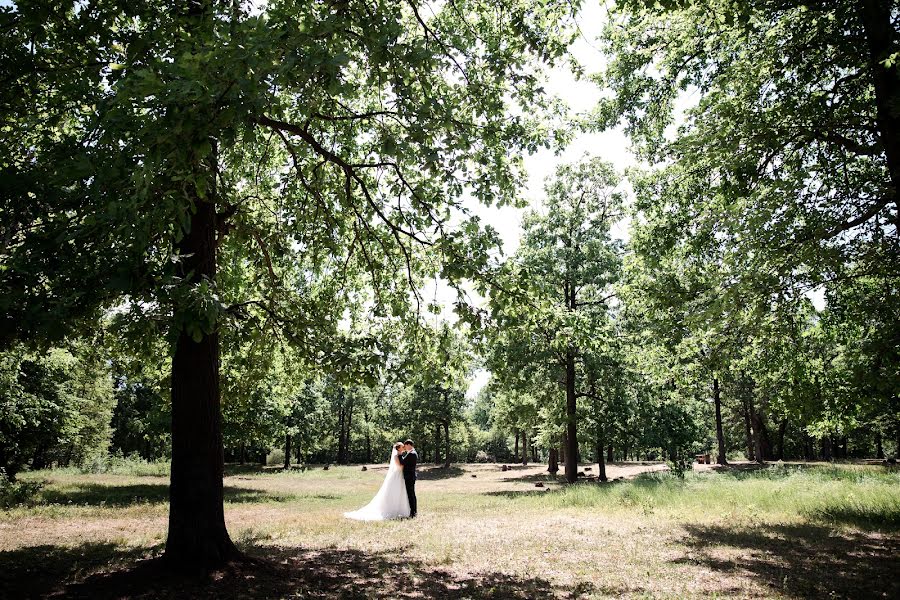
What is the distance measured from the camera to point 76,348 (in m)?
11.5

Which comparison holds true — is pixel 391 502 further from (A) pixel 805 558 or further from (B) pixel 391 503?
(A) pixel 805 558

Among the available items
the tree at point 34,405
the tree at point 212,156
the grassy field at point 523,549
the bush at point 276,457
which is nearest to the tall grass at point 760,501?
the grassy field at point 523,549

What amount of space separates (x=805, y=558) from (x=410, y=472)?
1091 cm

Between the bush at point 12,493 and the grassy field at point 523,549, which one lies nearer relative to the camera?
the grassy field at point 523,549

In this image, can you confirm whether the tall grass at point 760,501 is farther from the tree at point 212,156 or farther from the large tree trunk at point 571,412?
the tree at point 212,156

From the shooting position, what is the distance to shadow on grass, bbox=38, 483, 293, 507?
711 inches

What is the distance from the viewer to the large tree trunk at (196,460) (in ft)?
24.3

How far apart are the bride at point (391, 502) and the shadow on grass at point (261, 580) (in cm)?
746

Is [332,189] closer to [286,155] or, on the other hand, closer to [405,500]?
[286,155]

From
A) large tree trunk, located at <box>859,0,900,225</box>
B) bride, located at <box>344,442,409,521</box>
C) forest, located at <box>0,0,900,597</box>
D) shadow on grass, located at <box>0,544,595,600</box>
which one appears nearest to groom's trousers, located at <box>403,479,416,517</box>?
bride, located at <box>344,442,409,521</box>

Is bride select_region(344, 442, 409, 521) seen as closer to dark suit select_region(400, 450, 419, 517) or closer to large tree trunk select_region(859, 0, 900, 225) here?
dark suit select_region(400, 450, 419, 517)

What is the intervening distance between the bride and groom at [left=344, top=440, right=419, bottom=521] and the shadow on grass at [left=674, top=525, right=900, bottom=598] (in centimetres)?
828

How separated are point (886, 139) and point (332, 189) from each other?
382 inches

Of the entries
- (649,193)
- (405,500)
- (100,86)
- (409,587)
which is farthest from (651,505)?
(100,86)
